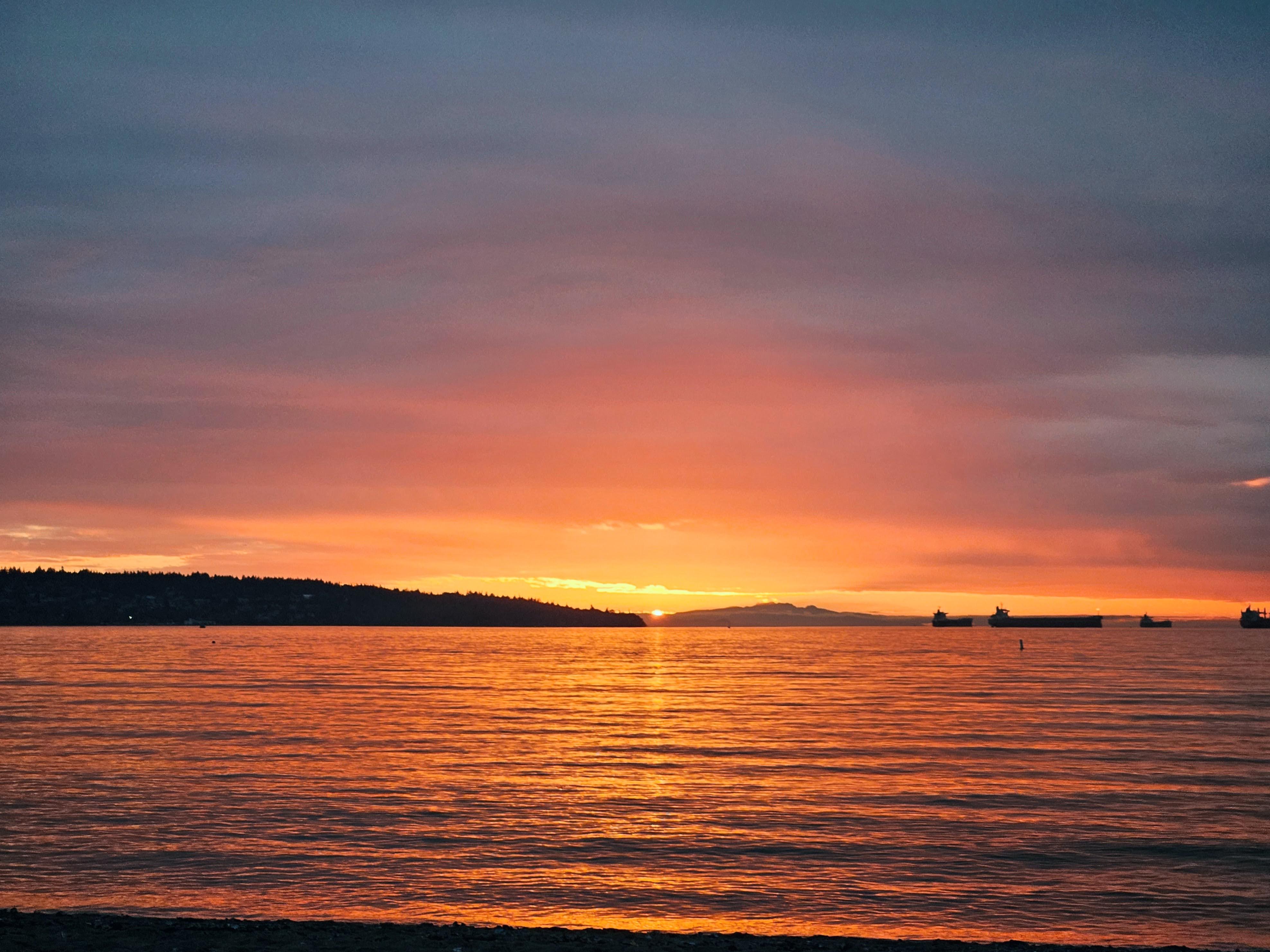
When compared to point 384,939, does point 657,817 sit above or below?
below

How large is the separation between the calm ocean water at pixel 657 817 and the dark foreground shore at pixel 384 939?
172cm

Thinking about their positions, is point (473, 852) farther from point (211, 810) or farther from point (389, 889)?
point (211, 810)

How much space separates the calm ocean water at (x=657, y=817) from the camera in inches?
941

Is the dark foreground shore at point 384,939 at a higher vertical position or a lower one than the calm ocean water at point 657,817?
higher

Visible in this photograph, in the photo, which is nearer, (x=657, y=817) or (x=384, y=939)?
(x=384, y=939)

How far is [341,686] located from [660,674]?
153ft

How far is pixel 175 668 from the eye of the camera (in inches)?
5187

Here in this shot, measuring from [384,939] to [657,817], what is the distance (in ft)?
49.1

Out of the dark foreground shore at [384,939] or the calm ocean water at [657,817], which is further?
the calm ocean water at [657,817]

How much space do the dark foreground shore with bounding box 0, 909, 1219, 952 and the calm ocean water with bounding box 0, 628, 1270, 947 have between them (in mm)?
1724

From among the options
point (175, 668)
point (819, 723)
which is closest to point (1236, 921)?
point (819, 723)

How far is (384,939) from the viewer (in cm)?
1955

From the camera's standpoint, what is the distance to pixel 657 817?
3341 centimetres

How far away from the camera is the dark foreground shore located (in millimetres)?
18844
